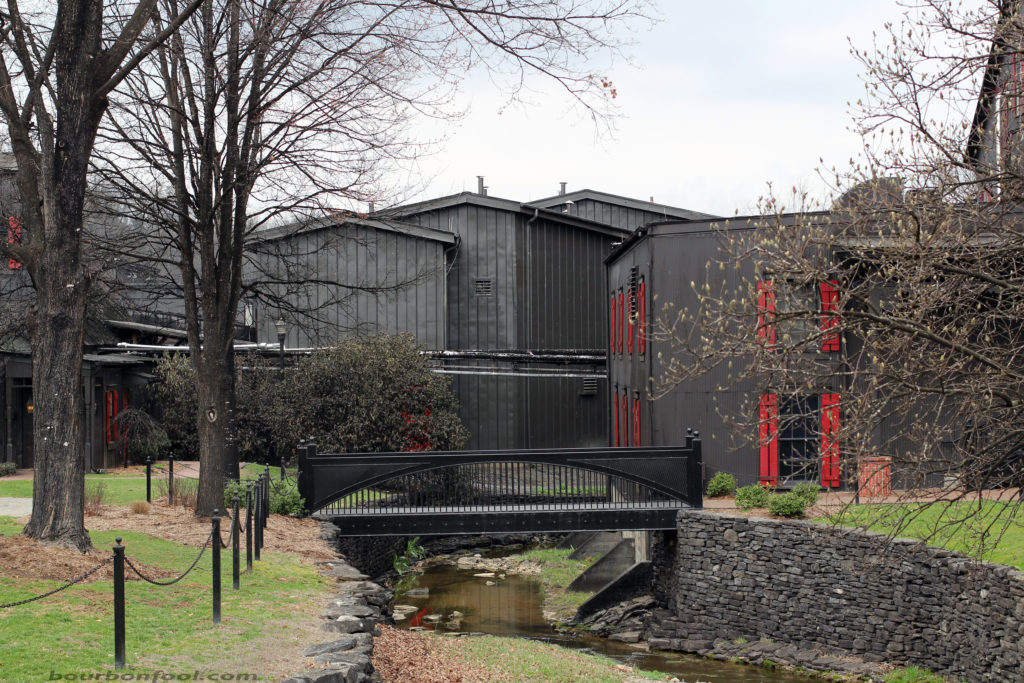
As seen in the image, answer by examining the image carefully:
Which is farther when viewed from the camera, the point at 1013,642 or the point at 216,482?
the point at 216,482

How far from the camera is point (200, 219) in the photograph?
15.3m

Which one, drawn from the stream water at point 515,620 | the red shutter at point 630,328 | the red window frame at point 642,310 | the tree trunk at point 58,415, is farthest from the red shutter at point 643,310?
the tree trunk at point 58,415

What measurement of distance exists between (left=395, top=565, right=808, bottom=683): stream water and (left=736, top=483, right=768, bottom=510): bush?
2867 millimetres

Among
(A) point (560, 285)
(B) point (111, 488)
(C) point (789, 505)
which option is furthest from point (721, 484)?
(A) point (560, 285)

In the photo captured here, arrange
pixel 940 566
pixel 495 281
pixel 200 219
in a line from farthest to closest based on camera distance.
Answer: pixel 495 281 < pixel 200 219 < pixel 940 566

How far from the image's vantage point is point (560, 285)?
100ft

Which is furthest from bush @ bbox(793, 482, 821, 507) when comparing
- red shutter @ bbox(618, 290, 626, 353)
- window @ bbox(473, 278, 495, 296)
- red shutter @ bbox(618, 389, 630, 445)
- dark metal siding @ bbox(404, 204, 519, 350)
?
window @ bbox(473, 278, 495, 296)

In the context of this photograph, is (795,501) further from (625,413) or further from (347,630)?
(347,630)

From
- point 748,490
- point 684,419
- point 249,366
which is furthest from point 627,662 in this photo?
point 249,366

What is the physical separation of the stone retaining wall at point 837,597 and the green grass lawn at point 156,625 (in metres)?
7.34

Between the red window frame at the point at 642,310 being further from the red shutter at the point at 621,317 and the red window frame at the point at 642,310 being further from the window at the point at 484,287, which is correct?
the window at the point at 484,287

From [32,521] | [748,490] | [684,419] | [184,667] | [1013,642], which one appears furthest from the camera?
[684,419]

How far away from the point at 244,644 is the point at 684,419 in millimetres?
12190

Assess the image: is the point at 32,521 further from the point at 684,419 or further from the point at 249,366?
the point at 249,366
